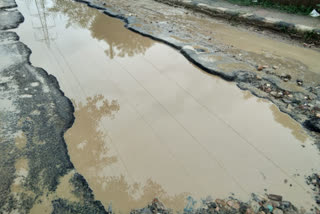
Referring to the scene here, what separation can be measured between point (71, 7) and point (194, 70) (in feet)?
24.4

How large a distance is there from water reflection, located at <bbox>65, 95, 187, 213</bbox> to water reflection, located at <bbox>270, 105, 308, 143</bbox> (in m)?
1.85

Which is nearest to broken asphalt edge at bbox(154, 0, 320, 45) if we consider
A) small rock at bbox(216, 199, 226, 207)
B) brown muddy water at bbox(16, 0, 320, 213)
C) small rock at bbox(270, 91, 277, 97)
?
small rock at bbox(270, 91, 277, 97)

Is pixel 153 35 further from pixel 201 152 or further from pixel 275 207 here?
pixel 275 207

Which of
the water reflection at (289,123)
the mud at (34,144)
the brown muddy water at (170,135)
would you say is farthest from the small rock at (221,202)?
the water reflection at (289,123)

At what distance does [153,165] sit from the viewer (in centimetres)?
261

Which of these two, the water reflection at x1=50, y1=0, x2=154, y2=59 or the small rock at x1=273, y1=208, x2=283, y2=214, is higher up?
the water reflection at x1=50, y1=0, x2=154, y2=59

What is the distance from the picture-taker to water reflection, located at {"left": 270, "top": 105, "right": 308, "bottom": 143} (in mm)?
2990

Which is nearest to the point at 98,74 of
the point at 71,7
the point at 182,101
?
the point at 182,101

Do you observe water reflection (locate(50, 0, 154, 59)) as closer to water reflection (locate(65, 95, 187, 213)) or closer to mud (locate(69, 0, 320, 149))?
mud (locate(69, 0, 320, 149))

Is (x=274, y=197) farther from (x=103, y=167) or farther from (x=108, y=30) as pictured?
(x=108, y=30)

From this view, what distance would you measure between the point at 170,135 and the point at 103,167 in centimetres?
97

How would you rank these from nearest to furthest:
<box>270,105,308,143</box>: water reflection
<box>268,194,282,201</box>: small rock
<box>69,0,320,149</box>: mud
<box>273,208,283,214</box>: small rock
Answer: <box>273,208,283,214</box>: small rock
<box>268,194,282,201</box>: small rock
<box>270,105,308,143</box>: water reflection
<box>69,0,320,149</box>: mud

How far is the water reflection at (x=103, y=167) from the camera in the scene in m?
2.25

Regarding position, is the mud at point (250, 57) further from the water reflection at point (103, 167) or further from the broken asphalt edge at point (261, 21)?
the water reflection at point (103, 167)
